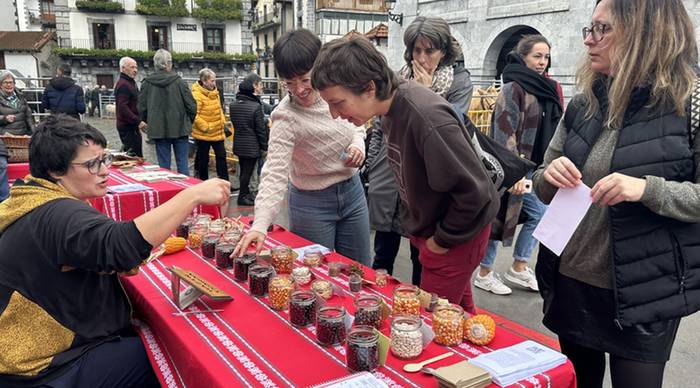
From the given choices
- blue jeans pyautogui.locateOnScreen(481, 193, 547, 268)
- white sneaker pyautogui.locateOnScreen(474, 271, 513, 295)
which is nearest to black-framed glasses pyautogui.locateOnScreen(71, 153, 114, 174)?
blue jeans pyautogui.locateOnScreen(481, 193, 547, 268)

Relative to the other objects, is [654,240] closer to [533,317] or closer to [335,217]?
[335,217]

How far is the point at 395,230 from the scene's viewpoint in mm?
3082

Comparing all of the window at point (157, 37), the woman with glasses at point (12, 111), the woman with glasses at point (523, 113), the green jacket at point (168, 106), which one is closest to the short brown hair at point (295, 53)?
the woman with glasses at point (523, 113)

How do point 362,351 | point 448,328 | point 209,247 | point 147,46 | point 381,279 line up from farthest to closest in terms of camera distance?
point 147,46, point 209,247, point 381,279, point 448,328, point 362,351

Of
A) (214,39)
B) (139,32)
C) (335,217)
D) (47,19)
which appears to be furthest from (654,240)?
(47,19)

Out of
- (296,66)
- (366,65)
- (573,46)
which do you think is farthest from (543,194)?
(573,46)

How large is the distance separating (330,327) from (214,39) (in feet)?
108

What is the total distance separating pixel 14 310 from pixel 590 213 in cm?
200

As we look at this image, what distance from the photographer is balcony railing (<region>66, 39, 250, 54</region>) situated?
28.3 m

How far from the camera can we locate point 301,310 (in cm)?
162

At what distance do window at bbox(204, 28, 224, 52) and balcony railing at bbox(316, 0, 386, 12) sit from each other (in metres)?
6.86

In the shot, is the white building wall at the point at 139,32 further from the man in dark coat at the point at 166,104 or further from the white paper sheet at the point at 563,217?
the white paper sheet at the point at 563,217

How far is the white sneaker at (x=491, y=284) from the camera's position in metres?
3.81

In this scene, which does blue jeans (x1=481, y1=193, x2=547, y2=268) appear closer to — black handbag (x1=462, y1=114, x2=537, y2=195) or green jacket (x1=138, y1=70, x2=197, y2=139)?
black handbag (x1=462, y1=114, x2=537, y2=195)
